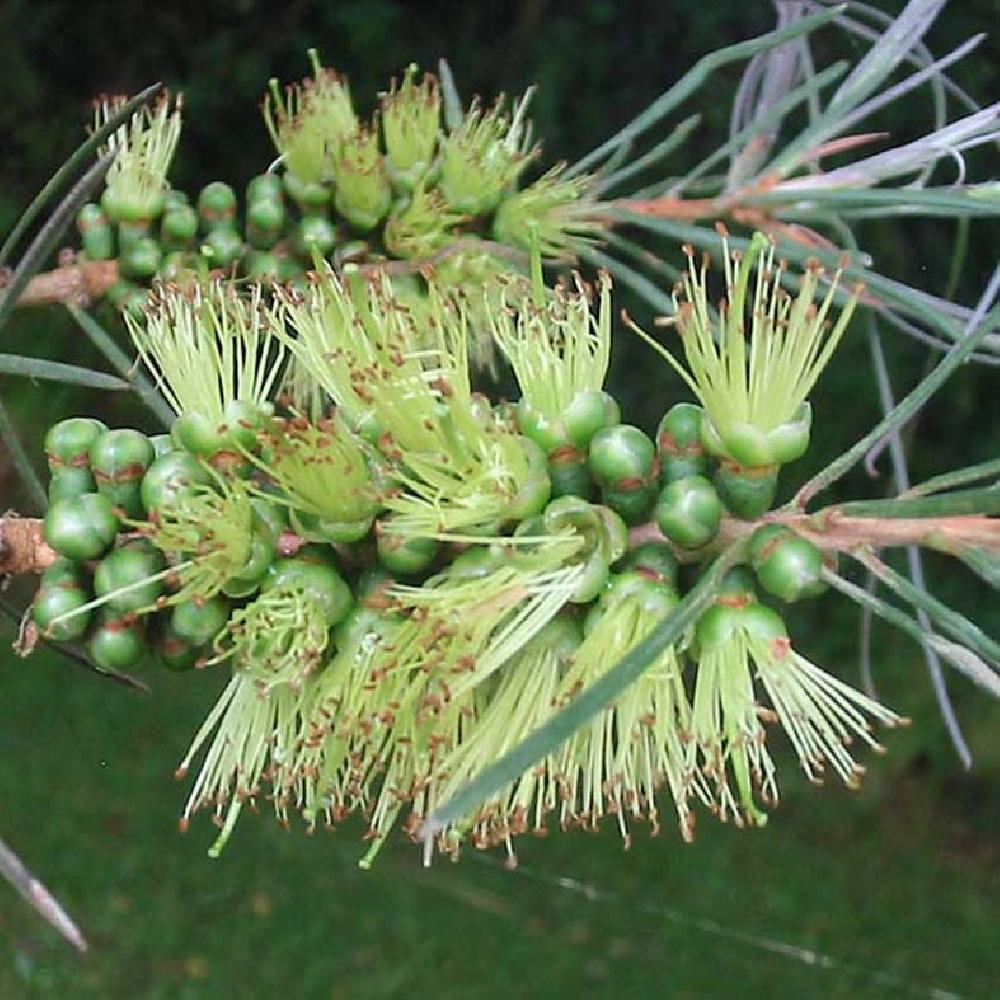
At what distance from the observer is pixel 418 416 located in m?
0.49

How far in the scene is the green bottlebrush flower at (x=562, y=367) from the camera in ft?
1.65

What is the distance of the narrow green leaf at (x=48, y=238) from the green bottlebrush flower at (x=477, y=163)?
265 millimetres

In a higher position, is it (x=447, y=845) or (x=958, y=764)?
(x=447, y=845)

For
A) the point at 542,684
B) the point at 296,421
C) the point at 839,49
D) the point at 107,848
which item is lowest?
the point at 107,848

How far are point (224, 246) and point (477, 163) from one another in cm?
17

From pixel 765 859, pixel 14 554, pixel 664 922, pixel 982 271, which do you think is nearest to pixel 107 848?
pixel 664 922

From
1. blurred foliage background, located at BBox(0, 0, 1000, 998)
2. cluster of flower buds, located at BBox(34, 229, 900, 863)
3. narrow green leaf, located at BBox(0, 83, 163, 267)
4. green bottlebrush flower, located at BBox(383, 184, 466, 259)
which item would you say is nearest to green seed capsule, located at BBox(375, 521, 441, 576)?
cluster of flower buds, located at BBox(34, 229, 900, 863)

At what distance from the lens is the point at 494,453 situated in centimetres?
49

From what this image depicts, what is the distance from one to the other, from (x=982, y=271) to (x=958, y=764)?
2.84 feet

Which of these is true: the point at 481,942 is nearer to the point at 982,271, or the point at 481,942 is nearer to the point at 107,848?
the point at 107,848

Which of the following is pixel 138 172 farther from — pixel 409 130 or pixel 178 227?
pixel 409 130

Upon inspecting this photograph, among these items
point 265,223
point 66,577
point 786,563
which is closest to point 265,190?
point 265,223

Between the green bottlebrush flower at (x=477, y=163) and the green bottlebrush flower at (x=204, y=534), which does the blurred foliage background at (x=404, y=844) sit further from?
the green bottlebrush flower at (x=204, y=534)

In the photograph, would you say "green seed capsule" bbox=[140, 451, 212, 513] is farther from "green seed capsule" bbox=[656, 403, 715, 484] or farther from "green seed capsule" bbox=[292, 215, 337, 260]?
"green seed capsule" bbox=[292, 215, 337, 260]
